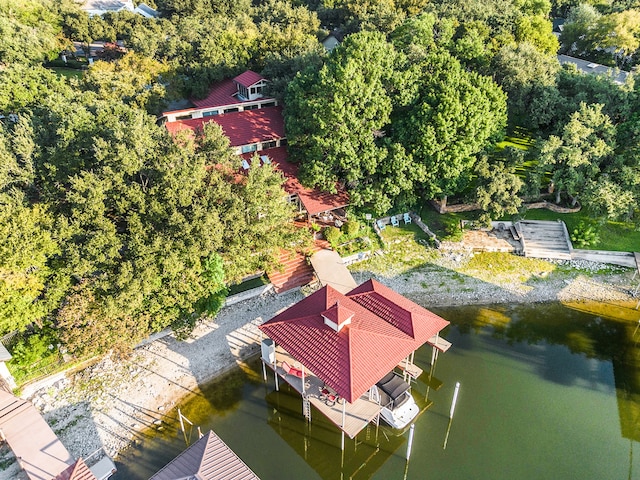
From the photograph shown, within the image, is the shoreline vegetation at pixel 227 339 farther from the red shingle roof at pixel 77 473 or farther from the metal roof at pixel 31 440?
the red shingle roof at pixel 77 473

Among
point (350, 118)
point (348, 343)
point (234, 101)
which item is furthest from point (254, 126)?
point (348, 343)

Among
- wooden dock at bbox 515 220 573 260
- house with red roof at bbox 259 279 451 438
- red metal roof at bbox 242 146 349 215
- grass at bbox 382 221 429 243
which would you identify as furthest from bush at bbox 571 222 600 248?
red metal roof at bbox 242 146 349 215

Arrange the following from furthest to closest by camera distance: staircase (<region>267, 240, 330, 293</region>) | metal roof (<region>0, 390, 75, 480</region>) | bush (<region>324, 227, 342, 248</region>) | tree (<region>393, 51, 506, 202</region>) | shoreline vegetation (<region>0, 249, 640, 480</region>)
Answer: bush (<region>324, 227, 342, 248</region>) → tree (<region>393, 51, 506, 202</region>) → staircase (<region>267, 240, 330, 293</region>) → shoreline vegetation (<region>0, 249, 640, 480</region>) → metal roof (<region>0, 390, 75, 480</region>)

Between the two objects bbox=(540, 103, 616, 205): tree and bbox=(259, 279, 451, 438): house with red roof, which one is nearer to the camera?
bbox=(259, 279, 451, 438): house with red roof

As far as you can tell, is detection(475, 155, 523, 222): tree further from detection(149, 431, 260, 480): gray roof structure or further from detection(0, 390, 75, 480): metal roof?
detection(0, 390, 75, 480): metal roof

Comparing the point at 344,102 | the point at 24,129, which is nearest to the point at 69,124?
the point at 24,129

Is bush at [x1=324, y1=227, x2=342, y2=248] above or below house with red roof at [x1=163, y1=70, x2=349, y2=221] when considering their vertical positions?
below

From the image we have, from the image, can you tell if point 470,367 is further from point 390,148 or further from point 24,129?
point 24,129
